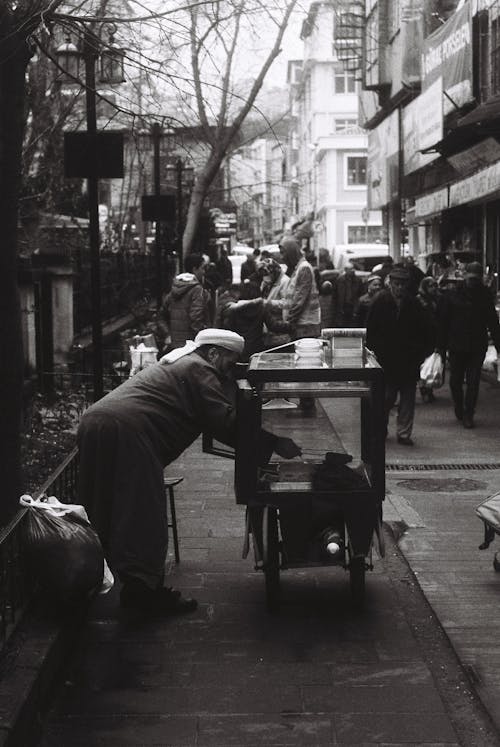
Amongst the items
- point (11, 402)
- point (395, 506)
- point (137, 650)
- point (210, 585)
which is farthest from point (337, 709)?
point (395, 506)

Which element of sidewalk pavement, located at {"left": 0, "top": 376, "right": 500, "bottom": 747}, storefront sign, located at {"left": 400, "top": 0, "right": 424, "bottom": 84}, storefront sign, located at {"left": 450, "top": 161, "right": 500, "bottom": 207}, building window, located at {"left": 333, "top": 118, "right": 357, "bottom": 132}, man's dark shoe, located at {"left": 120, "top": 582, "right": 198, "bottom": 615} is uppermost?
building window, located at {"left": 333, "top": 118, "right": 357, "bottom": 132}

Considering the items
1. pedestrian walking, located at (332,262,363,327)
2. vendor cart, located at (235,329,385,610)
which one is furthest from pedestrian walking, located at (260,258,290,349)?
pedestrian walking, located at (332,262,363,327)

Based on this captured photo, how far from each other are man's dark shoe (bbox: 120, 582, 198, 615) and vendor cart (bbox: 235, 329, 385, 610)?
0.47 m

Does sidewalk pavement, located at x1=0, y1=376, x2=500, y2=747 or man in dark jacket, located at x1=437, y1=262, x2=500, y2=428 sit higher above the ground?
man in dark jacket, located at x1=437, y1=262, x2=500, y2=428

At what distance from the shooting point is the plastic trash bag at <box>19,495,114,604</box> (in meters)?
5.61

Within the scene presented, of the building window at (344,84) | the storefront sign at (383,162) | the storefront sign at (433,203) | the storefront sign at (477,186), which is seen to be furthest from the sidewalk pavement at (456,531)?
the building window at (344,84)

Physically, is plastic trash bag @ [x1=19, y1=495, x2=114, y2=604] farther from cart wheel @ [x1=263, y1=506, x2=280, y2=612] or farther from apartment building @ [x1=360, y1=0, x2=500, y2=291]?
apartment building @ [x1=360, y1=0, x2=500, y2=291]

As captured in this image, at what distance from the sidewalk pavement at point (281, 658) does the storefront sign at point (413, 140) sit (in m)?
21.5

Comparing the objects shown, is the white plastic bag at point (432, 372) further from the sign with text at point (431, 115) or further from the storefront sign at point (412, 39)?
the storefront sign at point (412, 39)

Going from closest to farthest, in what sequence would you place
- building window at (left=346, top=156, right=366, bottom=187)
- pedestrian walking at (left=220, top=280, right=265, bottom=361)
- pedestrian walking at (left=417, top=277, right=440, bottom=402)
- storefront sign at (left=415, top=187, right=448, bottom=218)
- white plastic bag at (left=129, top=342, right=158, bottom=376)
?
pedestrian walking at (left=220, top=280, right=265, bottom=361)
white plastic bag at (left=129, top=342, right=158, bottom=376)
pedestrian walking at (left=417, top=277, right=440, bottom=402)
storefront sign at (left=415, top=187, right=448, bottom=218)
building window at (left=346, top=156, right=366, bottom=187)

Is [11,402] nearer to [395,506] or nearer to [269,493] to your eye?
[269,493]

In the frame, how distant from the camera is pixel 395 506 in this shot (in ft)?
30.0

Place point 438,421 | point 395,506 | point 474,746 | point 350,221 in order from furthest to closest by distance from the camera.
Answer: point 350,221 → point 438,421 → point 395,506 → point 474,746

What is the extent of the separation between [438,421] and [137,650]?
28.8 feet
